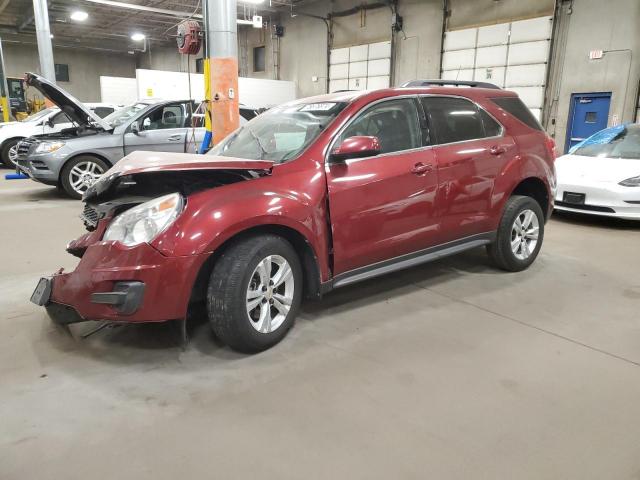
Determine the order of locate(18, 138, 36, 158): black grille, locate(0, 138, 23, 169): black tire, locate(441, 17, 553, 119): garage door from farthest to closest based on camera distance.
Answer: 1. locate(441, 17, 553, 119): garage door
2. locate(0, 138, 23, 169): black tire
3. locate(18, 138, 36, 158): black grille

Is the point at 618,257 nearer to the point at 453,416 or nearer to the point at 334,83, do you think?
the point at 453,416

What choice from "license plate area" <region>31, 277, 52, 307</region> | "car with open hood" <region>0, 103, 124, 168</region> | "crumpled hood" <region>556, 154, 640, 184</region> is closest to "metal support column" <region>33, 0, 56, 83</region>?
"car with open hood" <region>0, 103, 124, 168</region>

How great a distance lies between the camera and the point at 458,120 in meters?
3.58

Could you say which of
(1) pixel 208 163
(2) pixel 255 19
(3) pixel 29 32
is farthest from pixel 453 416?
(3) pixel 29 32

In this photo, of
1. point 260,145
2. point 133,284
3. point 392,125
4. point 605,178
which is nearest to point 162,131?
point 260,145

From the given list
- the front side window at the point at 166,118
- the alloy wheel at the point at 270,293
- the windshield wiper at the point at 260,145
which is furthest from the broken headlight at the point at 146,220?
the front side window at the point at 166,118

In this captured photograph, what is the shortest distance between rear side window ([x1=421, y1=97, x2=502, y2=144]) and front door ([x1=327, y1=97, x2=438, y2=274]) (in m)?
0.17

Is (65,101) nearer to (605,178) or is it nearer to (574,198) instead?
(574,198)

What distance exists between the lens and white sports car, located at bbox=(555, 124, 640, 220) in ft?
18.8

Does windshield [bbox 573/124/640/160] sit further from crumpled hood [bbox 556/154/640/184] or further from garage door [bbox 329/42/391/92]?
garage door [bbox 329/42/391/92]

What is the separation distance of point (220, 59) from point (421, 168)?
3.61 metres

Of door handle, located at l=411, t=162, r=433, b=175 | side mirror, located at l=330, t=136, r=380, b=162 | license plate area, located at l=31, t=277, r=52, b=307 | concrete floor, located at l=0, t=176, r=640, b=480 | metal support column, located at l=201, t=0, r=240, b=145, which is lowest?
concrete floor, located at l=0, t=176, r=640, b=480

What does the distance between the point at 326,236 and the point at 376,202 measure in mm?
419

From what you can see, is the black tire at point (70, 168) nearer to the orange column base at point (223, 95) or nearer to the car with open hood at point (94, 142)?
the car with open hood at point (94, 142)
